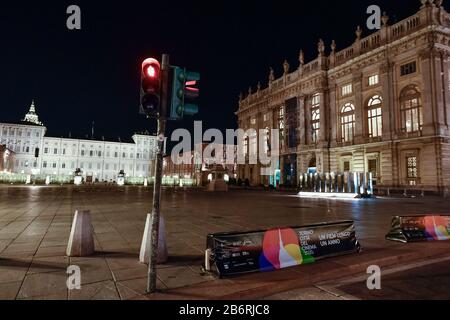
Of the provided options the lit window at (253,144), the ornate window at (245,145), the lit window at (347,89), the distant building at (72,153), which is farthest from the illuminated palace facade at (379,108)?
the distant building at (72,153)

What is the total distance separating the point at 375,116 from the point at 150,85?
39665 millimetres

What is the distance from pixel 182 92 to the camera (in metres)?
4.50

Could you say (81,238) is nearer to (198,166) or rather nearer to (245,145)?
(245,145)

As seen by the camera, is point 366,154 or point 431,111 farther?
point 366,154

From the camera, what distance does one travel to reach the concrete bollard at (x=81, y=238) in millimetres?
6109

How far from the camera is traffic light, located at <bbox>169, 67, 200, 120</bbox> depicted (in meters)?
4.41

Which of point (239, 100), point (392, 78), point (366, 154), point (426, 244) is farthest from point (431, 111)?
point (239, 100)

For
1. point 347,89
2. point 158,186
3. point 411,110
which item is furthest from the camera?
point 347,89

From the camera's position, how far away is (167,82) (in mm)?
4379

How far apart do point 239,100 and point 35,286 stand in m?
69.1

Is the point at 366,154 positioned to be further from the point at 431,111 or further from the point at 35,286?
the point at 35,286

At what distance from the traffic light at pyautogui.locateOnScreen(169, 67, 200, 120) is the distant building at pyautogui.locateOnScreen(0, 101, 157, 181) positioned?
317 feet

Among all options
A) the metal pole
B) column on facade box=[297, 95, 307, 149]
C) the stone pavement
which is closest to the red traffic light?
the metal pole

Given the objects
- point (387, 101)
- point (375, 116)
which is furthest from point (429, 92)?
point (375, 116)
